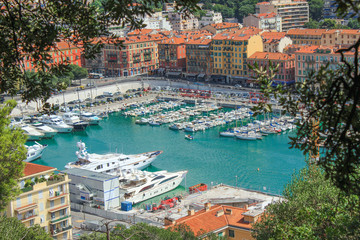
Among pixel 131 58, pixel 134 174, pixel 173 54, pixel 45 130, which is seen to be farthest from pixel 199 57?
pixel 134 174

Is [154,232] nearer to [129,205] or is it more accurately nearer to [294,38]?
[129,205]

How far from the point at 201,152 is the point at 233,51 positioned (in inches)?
516

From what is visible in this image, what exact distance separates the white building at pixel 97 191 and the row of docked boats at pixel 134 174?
54 centimetres

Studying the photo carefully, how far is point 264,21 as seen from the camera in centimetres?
4531

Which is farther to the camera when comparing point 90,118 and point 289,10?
point 289,10

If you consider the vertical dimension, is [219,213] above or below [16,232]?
below

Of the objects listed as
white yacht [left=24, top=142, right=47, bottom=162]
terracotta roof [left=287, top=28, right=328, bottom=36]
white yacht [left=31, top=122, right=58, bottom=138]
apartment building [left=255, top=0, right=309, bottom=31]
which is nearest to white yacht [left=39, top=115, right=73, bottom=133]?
white yacht [left=31, top=122, right=58, bottom=138]

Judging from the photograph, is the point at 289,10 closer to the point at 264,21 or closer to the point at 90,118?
the point at 264,21

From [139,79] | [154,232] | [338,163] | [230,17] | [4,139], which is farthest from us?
[230,17]

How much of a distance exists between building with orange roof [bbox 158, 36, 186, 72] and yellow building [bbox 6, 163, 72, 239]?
2555cm

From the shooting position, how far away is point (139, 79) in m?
36.1

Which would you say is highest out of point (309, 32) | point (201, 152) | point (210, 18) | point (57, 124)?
point (210, 18)

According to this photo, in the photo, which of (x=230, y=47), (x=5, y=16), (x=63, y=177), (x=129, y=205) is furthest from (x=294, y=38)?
(x=5, y=16)

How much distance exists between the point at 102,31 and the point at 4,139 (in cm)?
455
